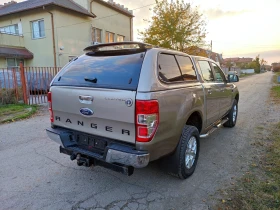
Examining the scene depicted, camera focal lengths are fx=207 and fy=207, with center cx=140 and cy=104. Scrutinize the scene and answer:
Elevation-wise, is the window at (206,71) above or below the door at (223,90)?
above

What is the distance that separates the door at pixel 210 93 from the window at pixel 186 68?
39 centimetres

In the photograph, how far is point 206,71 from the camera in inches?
172

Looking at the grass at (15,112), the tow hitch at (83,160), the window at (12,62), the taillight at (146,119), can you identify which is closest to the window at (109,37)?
the window at (12,62)

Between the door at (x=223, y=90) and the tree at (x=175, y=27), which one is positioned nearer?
the door at (x=223, y=90)

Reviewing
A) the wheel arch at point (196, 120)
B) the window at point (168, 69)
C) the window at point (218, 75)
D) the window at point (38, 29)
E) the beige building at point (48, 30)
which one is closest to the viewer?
the window at point (168, 69)

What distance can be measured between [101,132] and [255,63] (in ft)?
307

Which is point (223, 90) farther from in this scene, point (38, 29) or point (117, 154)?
point (38, 29)

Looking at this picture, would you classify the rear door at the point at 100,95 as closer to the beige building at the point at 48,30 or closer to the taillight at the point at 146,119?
the taillight at the point at 146,119

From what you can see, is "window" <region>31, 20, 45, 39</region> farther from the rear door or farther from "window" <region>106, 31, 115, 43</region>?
the rear door

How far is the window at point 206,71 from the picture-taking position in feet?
13.6

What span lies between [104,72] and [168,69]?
914mm

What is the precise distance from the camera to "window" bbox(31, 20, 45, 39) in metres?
17.3

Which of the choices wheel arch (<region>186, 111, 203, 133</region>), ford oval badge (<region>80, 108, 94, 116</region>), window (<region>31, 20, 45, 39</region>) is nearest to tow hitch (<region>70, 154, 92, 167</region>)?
ford oval badge (<region>80, 108, 94, 116</region>)

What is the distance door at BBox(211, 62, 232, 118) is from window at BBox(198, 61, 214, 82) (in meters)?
0.23
